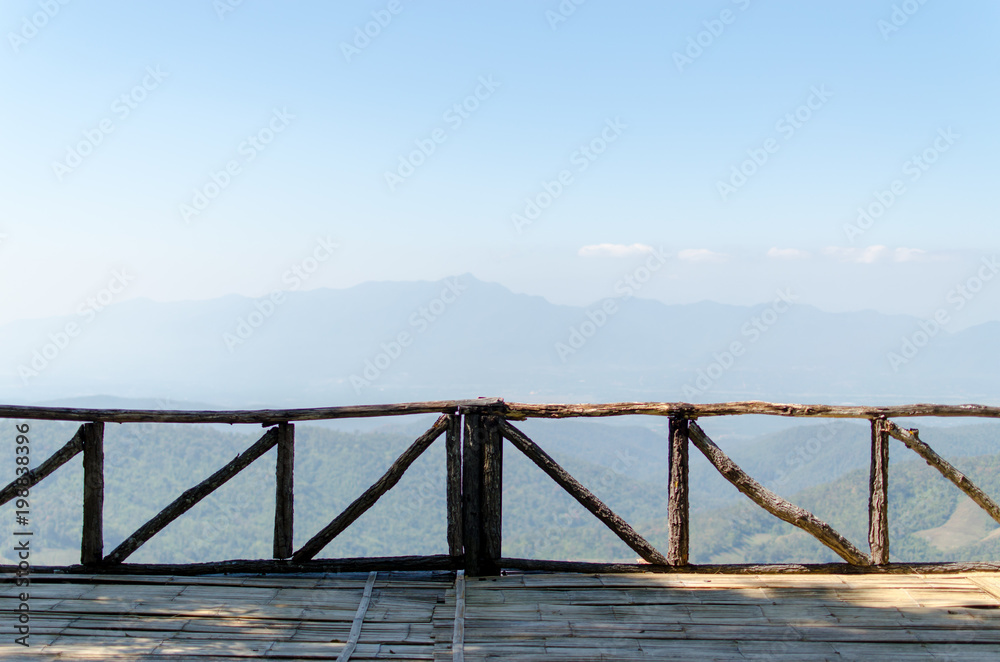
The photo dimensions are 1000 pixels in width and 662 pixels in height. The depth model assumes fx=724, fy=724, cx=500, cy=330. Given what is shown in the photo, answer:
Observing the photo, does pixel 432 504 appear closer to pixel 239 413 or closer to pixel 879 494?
pixel 239 413

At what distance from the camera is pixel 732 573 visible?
5.41m

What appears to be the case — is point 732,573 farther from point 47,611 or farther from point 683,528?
point 47,611

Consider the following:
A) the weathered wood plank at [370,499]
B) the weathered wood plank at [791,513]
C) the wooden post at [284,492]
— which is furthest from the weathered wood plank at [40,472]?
the weathered wood plank at [791,513]

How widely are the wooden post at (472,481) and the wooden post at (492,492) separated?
32 mm

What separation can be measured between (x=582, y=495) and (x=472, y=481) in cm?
84

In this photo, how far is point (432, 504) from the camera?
130m

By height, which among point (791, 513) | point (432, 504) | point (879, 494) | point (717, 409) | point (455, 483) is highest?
point (432, 504)

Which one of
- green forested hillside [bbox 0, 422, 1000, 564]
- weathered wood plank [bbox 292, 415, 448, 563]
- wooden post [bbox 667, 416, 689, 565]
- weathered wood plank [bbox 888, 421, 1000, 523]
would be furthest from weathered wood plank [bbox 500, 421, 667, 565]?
green forested hillside [bbox 0, 422, 1000, 564]

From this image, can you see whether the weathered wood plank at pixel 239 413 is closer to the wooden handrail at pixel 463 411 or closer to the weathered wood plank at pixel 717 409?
the wooden handrail at pixel 463 411

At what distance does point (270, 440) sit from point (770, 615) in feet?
12.1

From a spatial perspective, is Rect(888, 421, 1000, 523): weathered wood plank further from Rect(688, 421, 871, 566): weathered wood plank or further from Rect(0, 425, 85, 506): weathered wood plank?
Rect(0, 425, 85, 506): weathered wood plank

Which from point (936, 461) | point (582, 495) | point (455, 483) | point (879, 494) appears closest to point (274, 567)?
point (455, 483)

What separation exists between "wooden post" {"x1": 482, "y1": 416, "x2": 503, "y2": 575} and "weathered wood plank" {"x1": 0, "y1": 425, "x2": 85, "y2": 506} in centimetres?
293

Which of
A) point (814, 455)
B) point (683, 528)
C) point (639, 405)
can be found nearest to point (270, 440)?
point (639, 405)
